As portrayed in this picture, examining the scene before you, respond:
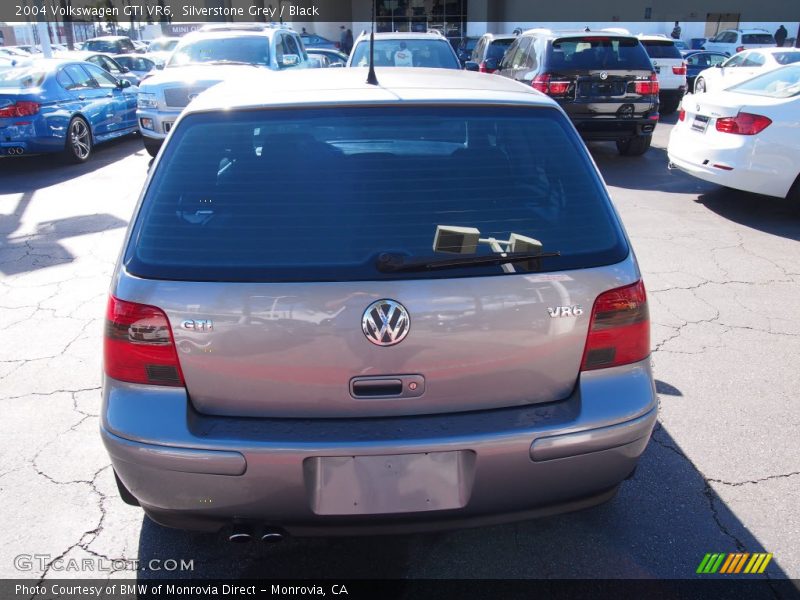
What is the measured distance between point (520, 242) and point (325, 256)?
2.07 feet

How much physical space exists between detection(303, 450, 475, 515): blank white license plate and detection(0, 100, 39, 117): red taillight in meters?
9.23

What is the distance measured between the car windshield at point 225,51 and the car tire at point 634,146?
20.0 ft

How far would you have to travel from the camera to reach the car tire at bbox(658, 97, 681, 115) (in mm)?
14318

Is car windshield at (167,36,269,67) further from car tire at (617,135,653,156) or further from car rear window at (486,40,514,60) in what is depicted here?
car rear window at (486,40,514,60)

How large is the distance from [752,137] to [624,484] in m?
5.28

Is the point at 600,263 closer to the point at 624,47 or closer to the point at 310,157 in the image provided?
the point at 310,157

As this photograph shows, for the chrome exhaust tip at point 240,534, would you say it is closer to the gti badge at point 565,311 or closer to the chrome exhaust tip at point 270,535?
the chrome exhaust tip at point 270,535

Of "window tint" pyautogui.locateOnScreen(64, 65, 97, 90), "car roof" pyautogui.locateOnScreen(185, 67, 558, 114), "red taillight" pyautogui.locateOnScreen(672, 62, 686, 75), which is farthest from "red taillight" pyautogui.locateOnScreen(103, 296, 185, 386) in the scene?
"red taillight" pyautogui.locateOnScreen(672, 62, 686, 75)

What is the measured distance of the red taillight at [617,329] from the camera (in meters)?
2.09

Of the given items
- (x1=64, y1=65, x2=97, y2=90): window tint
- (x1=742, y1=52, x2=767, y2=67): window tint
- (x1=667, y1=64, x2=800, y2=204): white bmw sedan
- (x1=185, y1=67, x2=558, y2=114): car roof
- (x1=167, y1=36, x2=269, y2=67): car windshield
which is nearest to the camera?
(x1=185, y1=67, x2=558, y2=114): car roof

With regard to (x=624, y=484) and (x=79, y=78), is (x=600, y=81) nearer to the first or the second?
(x=624, y=484)

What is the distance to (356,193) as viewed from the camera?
2094 mm

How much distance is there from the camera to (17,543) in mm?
2529

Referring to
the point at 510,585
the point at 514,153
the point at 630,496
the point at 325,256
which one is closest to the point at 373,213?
the point at 325,256
